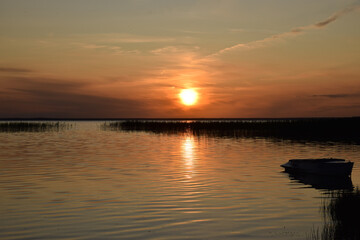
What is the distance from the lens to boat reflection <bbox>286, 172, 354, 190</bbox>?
2166 cm

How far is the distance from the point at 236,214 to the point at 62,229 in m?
5.80

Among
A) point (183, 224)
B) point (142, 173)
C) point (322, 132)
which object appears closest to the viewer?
point (183, 224)

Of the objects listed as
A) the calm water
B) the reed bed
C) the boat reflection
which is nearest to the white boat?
the boat reflection

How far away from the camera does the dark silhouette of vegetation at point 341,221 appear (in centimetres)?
1166

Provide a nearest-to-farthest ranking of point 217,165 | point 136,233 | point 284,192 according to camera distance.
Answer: point 136,233 < point 284,192 < point 217,165

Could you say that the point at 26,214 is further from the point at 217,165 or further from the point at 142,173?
the point at 217,165

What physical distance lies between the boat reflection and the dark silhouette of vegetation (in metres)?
6.18

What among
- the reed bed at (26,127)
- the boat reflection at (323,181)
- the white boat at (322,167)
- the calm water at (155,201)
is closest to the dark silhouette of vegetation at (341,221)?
the calm water at (155,201)

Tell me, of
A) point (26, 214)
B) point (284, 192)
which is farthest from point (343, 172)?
point (26, 214)

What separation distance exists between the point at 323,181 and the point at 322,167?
5.19 feet

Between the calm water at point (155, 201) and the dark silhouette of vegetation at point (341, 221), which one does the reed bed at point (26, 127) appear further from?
the dark silhouette of vegetation at point (341, 221)

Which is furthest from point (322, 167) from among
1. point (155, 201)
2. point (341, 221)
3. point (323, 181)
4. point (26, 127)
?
point (26, 127)

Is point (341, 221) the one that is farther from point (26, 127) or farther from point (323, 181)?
point (26, 127)

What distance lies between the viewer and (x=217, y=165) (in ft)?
97.9
